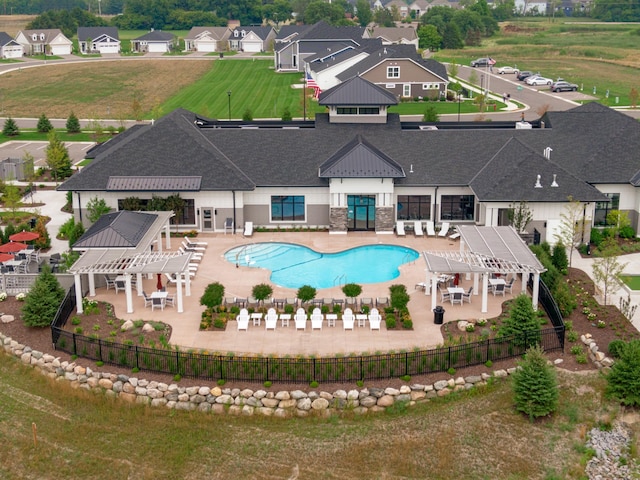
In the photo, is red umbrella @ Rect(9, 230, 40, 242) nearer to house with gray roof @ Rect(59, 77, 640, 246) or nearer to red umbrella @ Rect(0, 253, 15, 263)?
red umbrella @ Rect(0, 253, 15, 263)

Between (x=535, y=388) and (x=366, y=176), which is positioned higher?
(x=366, y=176)

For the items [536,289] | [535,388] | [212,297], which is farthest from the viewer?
[536,289]

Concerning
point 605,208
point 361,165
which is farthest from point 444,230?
point 605,208

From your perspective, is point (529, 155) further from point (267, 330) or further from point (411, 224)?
point (267, 330)

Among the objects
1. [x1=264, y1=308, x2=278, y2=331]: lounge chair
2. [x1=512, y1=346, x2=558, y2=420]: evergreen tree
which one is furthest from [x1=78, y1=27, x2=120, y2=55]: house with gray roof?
[x1=512, y1=346, x2=558, y2=420]: evergreen tree

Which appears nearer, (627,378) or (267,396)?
(627,378)

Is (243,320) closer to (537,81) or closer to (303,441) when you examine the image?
(303,441)
